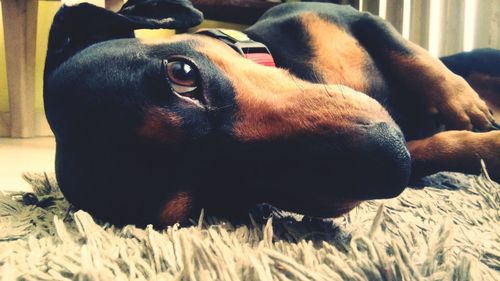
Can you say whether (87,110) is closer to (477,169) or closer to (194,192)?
(194,192)

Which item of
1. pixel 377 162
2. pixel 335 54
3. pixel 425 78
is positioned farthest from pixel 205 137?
pixel 425 78

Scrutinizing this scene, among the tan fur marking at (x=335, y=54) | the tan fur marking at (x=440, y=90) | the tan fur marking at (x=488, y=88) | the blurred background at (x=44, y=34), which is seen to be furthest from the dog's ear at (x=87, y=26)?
the tan fur marking at (x=488, y=88)

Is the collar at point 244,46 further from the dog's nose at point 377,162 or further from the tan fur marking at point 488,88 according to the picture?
the tan fur marking at point 488,88

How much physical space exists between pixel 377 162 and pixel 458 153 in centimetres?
60

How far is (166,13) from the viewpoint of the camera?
3.71ft

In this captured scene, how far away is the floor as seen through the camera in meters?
1.68

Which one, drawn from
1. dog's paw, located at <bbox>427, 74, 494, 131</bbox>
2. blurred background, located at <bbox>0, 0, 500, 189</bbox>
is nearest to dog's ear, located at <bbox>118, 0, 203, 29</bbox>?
dog's paw, located at <bbox>427, 74, 494, 131</bbox>

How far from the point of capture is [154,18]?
1.11 meters

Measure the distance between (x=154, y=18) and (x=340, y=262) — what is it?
2.26 ft

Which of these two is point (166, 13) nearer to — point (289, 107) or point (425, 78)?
point (289, 107)

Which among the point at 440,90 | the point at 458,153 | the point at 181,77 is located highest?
the point at 181,77

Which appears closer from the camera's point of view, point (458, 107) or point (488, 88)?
point (458, 107)

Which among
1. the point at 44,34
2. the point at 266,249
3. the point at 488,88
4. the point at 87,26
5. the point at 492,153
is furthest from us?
the point at 44,34

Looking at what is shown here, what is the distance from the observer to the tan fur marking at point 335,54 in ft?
4.34
